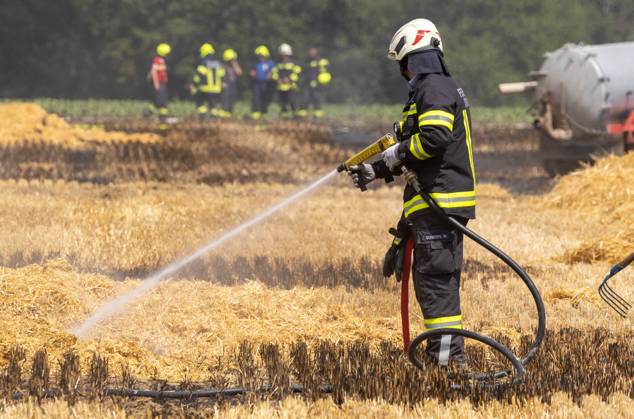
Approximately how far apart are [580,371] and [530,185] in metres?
12.2

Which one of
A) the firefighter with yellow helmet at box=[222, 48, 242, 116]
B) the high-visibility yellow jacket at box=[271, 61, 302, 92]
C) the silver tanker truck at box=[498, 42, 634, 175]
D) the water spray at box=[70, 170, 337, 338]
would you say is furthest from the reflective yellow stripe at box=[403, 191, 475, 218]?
the high-visibility yellow jacket at box=[271, 61, 302, 92]

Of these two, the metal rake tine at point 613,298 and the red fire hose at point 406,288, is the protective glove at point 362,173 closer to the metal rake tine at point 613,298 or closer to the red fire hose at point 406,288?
the red fire hose at point 406,288

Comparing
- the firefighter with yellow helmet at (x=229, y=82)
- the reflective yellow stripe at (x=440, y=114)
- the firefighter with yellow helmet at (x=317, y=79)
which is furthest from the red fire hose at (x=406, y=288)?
the firefighter with yellow helmet at (x=317, y=79)

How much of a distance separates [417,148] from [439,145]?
0.41 ft

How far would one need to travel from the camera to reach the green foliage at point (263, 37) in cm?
5059

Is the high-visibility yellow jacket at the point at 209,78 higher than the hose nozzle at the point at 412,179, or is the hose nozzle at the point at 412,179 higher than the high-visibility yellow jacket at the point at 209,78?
the high-visibility yellow jacket at the point at 209,78

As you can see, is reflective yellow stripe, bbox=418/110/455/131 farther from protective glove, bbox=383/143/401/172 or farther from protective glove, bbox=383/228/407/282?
protective glove, bbox=383/228/407/282

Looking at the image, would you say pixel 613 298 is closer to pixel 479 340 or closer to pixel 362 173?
pixel 479 340

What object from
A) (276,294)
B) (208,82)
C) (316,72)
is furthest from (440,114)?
(316,72)

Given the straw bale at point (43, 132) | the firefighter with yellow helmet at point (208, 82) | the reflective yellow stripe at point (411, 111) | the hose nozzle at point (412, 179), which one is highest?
the firefighter with yellow helmet at point (208, 82)

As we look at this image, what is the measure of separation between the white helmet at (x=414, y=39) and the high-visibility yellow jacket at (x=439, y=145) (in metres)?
0.17

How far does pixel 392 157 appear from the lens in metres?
6.18

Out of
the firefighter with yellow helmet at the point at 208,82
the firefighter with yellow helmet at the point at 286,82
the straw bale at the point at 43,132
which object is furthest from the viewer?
the firefighter with yellow helmet at the point at 286,82

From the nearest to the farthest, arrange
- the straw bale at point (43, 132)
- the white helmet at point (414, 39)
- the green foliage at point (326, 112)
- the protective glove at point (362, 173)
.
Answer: the white helmet at point (414, 39)
the protective glove at point (362, 173)
the straw bale at point (43, 132)
the green foliage at point (326, 112)
